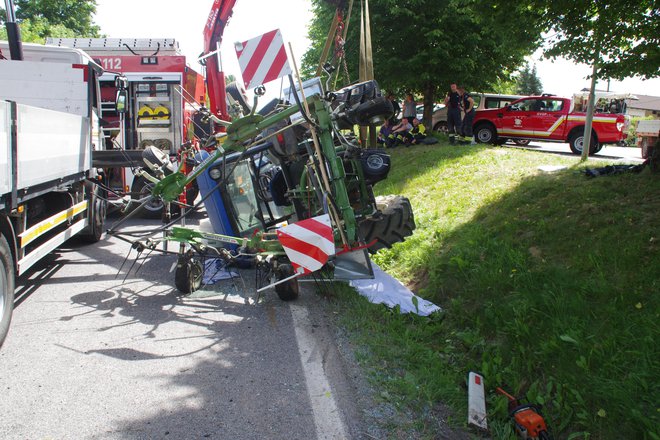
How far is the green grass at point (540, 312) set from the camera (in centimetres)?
328

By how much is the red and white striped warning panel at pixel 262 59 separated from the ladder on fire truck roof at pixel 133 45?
8.35m

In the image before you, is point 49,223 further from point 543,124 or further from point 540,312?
point 543,124

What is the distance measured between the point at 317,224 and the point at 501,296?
180 cm

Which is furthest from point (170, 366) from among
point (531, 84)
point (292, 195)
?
point (531, 84)

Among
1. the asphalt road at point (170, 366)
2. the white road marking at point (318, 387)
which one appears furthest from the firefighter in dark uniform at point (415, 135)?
the white road marking at point (318, 387)

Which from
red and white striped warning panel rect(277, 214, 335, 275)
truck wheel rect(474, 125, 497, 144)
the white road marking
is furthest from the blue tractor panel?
truck wheel rect(474, 125, 497, 144)

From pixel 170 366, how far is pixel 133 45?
35.1ft

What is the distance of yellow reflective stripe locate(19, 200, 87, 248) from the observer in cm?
485

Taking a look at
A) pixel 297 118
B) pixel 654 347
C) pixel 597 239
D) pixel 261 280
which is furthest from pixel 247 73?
pixel 654 347

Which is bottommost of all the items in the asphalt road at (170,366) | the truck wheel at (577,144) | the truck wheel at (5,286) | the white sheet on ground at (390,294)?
the asphalt road at (170,366)

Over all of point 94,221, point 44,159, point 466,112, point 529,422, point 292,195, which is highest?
point 466,112

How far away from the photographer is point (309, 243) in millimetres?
5086

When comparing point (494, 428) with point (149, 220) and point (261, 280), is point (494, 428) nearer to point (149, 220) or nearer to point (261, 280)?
point (261, 280)

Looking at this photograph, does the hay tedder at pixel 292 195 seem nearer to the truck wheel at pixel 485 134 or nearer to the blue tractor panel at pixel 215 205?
the blue tractor panel at pixel 215 205
